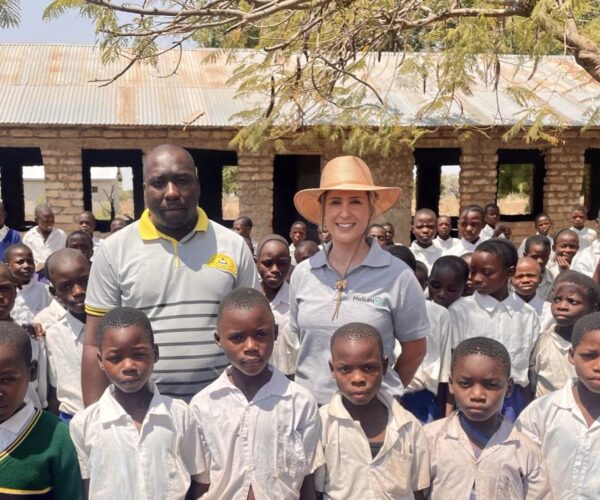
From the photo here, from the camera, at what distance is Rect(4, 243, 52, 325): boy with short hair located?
4.21m

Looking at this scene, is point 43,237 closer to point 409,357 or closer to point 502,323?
point 502,323

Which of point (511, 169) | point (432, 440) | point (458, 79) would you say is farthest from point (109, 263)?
point (511, 169)

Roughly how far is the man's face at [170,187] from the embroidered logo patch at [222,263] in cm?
16

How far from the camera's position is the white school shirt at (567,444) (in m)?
2.12

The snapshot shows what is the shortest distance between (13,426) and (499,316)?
7.58ft

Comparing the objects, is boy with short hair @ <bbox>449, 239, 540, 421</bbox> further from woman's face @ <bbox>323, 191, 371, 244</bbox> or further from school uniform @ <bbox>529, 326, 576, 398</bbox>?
woman's face @ <bbox>323, 191, 371, 244</bbox>

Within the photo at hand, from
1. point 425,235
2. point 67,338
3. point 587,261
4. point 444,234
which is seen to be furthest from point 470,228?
point 67,338

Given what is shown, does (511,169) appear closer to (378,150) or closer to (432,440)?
(378,150)

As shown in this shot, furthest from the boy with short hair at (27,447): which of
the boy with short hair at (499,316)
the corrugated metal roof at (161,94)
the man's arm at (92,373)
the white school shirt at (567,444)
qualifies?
the corrugated metal roof at (161,94)

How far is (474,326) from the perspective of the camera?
3.19m

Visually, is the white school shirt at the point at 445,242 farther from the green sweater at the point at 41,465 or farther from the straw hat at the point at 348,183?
the green sweater at the point at 41,465

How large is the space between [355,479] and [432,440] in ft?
1.08

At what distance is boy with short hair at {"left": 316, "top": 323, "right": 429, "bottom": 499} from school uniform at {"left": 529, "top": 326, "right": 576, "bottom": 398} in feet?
3.36

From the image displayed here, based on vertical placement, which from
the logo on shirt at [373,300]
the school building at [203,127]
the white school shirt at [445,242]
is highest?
the school building at [203,127]
